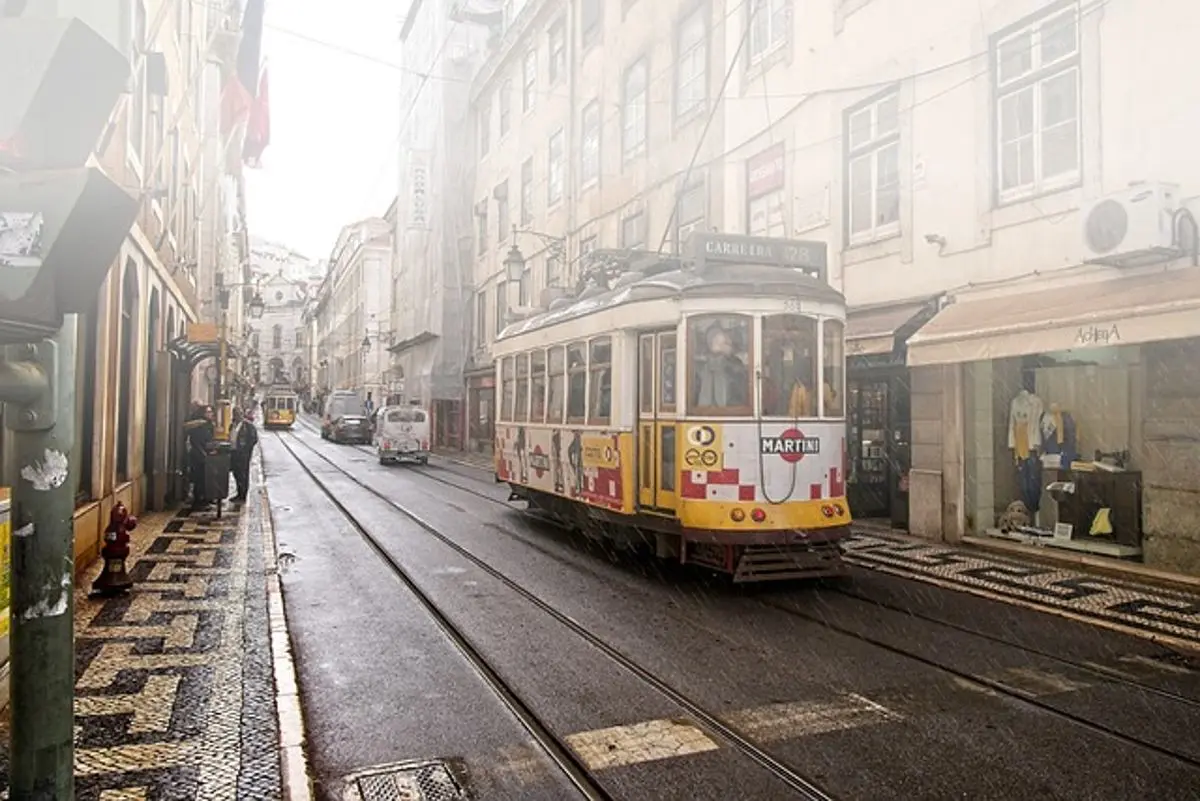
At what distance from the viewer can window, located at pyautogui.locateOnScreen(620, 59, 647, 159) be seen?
2300 cm

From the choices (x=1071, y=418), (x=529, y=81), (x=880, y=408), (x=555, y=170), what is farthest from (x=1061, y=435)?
(x=529, y=81)

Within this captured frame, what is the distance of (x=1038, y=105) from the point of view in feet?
36.0

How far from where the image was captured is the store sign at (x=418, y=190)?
4509 centimetres

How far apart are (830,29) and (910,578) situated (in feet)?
31.1

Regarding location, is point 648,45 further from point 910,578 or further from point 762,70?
point 910,578

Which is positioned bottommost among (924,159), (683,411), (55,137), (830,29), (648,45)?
(683,411)

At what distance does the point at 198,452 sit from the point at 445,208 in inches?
1064

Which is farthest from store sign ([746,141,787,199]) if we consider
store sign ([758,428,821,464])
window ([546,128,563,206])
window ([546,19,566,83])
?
window ([546,19,566,83])

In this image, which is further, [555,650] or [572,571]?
[572,571]

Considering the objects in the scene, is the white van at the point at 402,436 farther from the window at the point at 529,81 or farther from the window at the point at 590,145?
the window at the point at 529,81

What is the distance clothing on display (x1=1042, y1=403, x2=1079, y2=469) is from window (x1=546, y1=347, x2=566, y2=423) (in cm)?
624

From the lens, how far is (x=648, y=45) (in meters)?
22.6

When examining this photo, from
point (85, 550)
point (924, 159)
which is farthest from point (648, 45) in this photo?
point (85, 550)

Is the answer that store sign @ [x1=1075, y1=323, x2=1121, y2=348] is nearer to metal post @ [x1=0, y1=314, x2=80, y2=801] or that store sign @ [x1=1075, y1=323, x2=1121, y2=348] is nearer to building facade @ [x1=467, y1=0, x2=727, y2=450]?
building facade @ [x1=467, y1=0, x2=727, y2=450]
